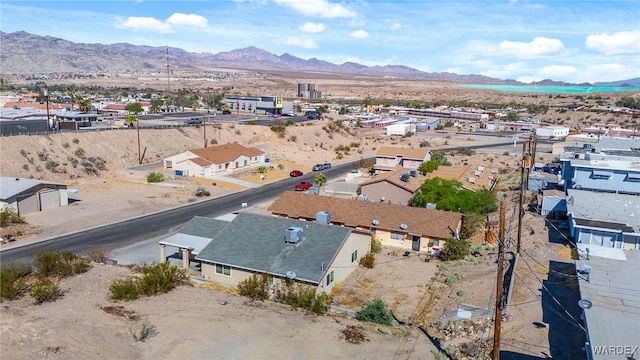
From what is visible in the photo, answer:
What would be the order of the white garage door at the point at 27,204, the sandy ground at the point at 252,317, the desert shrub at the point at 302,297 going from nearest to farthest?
the sandy ground at the point at 252,317
the desert shrub at the point at 302,297
the white garage door at the point at 27,204

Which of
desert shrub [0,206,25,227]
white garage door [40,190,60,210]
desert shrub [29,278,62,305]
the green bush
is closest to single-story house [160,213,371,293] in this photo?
the green bush

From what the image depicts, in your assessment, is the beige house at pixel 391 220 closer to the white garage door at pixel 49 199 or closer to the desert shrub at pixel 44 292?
the desert shrub at pixel 44 292

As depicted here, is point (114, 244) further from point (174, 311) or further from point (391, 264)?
point (391, 264)

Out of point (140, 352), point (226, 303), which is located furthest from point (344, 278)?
point (140, 352)

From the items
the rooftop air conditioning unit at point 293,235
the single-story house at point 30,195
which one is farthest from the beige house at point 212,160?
the rooftop air conditioning unit at point 293,235

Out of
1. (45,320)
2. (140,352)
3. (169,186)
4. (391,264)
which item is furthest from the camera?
(169,186)

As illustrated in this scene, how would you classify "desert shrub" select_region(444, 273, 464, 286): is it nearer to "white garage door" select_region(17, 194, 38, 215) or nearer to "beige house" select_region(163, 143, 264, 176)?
"white garage door" select_region(17, 194, 38, 215)
